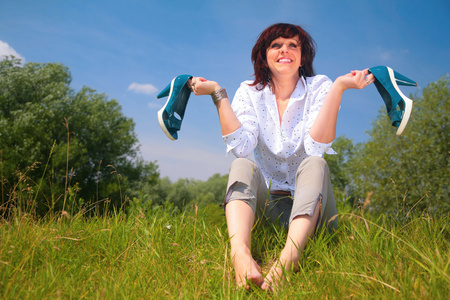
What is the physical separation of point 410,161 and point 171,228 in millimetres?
11418

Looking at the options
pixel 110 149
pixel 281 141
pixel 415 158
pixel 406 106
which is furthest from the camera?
pixel 110 149

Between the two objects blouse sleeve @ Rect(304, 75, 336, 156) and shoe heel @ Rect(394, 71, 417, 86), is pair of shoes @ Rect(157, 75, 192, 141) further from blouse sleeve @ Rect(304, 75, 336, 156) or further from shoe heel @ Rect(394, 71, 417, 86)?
shoe heel @ Rect(394, 71, 417, 86)

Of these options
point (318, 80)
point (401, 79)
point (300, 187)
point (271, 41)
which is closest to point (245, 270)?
point (300, 187)

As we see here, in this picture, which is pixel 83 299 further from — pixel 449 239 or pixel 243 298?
pixel 449 239

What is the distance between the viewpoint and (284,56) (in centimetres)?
320

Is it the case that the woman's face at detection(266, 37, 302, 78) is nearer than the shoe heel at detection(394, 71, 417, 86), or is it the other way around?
the shoe heel at detection(394, 71, 417, 86)

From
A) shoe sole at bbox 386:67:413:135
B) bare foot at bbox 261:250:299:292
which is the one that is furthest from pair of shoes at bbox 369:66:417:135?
bare foot at bbox 261:250:299:292

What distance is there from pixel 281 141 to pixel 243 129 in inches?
14.0

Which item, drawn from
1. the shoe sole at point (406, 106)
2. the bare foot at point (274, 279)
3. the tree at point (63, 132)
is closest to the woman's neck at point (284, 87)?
the shoe sole at point (406, 106)

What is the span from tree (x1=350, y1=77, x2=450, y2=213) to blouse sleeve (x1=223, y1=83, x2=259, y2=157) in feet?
31.4

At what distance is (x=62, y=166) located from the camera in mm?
21188

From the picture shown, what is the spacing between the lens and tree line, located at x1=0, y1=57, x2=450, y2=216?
12.2 meters

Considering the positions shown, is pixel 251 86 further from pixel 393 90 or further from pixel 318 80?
pixel 393 90

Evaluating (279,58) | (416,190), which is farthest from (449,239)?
(416,190)
